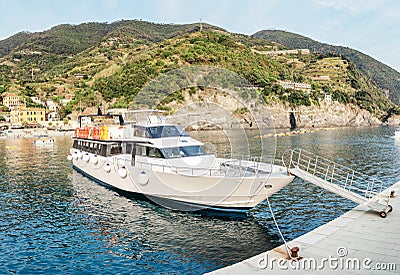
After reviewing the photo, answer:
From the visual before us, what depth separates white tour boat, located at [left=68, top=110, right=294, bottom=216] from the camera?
1445 centimetres

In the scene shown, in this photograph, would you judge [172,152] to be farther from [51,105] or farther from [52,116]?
[51,105]

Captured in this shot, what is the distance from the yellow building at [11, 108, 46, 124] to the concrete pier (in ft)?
388

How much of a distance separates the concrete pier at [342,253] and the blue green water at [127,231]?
7.42 feet

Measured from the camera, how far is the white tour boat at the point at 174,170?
47.4 feet

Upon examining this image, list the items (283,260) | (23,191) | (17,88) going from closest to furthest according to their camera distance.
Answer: (283,260), (23,191), (17,88)

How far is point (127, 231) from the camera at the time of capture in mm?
14078

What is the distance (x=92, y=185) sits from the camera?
2325 cm

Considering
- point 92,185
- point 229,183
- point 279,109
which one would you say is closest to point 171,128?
point 229,183

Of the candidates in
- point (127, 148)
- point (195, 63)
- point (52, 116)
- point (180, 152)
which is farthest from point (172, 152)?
point (52, 116)

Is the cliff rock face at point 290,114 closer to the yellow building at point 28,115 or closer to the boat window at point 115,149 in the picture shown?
the yellow building at point 28,115

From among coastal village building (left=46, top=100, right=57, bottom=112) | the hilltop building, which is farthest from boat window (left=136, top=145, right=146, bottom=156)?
coastal village building (left=46, top=100, right=57, bottom=112)

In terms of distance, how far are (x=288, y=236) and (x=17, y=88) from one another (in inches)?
6153

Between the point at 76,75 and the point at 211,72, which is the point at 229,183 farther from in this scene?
the point at 76,75

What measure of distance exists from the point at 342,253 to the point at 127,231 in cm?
873
